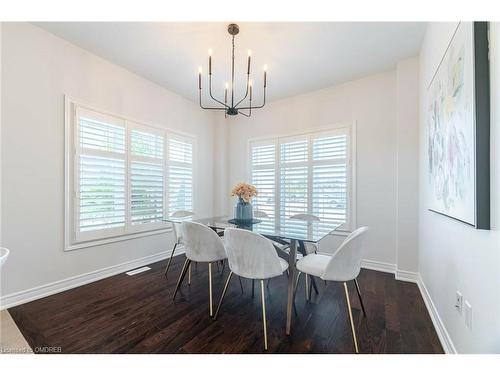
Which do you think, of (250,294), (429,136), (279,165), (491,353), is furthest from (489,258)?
(279,165)

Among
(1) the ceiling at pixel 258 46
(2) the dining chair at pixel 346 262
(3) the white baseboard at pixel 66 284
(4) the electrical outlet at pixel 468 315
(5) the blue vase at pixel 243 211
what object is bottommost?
(3) the white baseboard at pixel 66 284

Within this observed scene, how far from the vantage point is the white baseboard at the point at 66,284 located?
216 centimetres

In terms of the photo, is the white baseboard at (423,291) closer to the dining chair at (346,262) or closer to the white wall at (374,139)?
the white wall at (374,139)

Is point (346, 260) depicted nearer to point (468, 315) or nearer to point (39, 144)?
point (468, 315)

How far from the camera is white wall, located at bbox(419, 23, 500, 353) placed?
1028 millimetres

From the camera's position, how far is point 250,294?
2.45 meters

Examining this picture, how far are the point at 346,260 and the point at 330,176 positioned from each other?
2086mm

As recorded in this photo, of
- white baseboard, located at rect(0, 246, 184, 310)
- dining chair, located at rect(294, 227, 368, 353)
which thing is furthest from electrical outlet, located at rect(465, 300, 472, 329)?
white baseboard, located at rect(0, 246, 184, 310)

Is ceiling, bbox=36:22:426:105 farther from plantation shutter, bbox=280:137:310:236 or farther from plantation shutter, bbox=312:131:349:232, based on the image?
plantation shutter, bbox=280:137:310:236

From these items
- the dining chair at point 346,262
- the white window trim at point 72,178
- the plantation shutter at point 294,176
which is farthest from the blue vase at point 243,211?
the white window trim at point 72,178

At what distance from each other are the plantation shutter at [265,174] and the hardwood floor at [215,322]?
1.72 m

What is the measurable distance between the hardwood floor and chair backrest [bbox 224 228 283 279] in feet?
1.58
